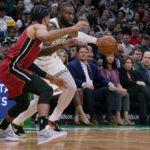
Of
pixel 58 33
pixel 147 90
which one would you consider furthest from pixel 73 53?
pixel 58 33

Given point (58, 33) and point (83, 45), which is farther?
point (83, 45)

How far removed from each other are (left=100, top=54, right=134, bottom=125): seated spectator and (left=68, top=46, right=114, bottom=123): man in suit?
19cm

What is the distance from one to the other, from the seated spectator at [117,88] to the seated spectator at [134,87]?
0.26m

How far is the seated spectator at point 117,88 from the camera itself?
29.1 feet

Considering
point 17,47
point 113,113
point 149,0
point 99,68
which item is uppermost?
point 149,0

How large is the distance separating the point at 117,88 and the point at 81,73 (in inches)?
32.7

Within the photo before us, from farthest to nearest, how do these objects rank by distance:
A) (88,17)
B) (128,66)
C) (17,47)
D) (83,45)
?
(88,17)
(128,66)
(83,45)
(17,47)

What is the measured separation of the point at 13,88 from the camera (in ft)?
16.3

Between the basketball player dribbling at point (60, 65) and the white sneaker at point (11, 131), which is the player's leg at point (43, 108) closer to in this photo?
the white sneaker at point (11, 131)

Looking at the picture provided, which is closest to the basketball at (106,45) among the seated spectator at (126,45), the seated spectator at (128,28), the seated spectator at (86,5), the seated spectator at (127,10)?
the seated spectator at (126,45)

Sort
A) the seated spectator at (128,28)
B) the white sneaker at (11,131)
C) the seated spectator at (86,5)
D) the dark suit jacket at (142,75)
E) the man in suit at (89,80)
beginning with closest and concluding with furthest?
the white sneaker at (11,131), the man in suit at (89,80), the dark suit jacket at (142,75), the seated spectator at (128,28), the seated spectator at (86,5)

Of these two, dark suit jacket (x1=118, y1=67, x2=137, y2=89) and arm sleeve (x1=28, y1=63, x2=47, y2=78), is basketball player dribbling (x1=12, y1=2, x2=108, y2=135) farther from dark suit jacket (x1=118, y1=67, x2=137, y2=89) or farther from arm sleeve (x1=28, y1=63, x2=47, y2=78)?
dark suit jacket (x1=118, y1=67, x2=137, y2=89)

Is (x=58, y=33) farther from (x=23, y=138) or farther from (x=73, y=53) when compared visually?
(x=73, y=53)

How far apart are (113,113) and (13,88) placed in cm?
466
